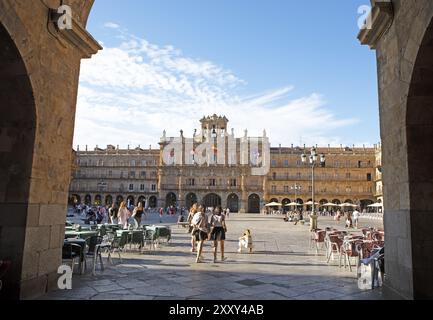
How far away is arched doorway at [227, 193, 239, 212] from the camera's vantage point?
61.3m

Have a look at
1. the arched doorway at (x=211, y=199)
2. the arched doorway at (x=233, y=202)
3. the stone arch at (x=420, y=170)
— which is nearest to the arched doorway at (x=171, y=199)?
the arched doorway at (x=211, y=199)

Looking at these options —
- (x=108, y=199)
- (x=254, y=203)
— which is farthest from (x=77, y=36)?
(x=108, y=199)

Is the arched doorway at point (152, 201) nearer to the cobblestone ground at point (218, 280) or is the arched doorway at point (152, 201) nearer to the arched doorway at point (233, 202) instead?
the arched doorway at point (233, 202)

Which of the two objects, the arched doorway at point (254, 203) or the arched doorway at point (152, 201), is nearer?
the arched doorway at point (254, 203)

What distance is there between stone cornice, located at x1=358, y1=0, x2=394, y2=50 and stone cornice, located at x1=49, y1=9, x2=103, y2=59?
444 centimetres

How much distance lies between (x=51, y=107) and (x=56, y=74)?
53 centimetres

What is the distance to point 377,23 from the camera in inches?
203

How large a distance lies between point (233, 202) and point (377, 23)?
57268 millimetres

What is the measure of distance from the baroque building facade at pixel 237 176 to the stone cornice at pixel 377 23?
54.0 metres

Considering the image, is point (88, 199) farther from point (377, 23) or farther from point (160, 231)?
point (377, 23)

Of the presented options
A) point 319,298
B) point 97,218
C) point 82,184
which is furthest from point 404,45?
point 82,184

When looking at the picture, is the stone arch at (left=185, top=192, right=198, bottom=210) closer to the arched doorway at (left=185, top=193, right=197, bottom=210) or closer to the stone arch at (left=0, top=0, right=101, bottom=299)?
the arched doorway at (left=185, top=193, right=197, bottom=210)

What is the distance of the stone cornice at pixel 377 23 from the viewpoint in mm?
4828
